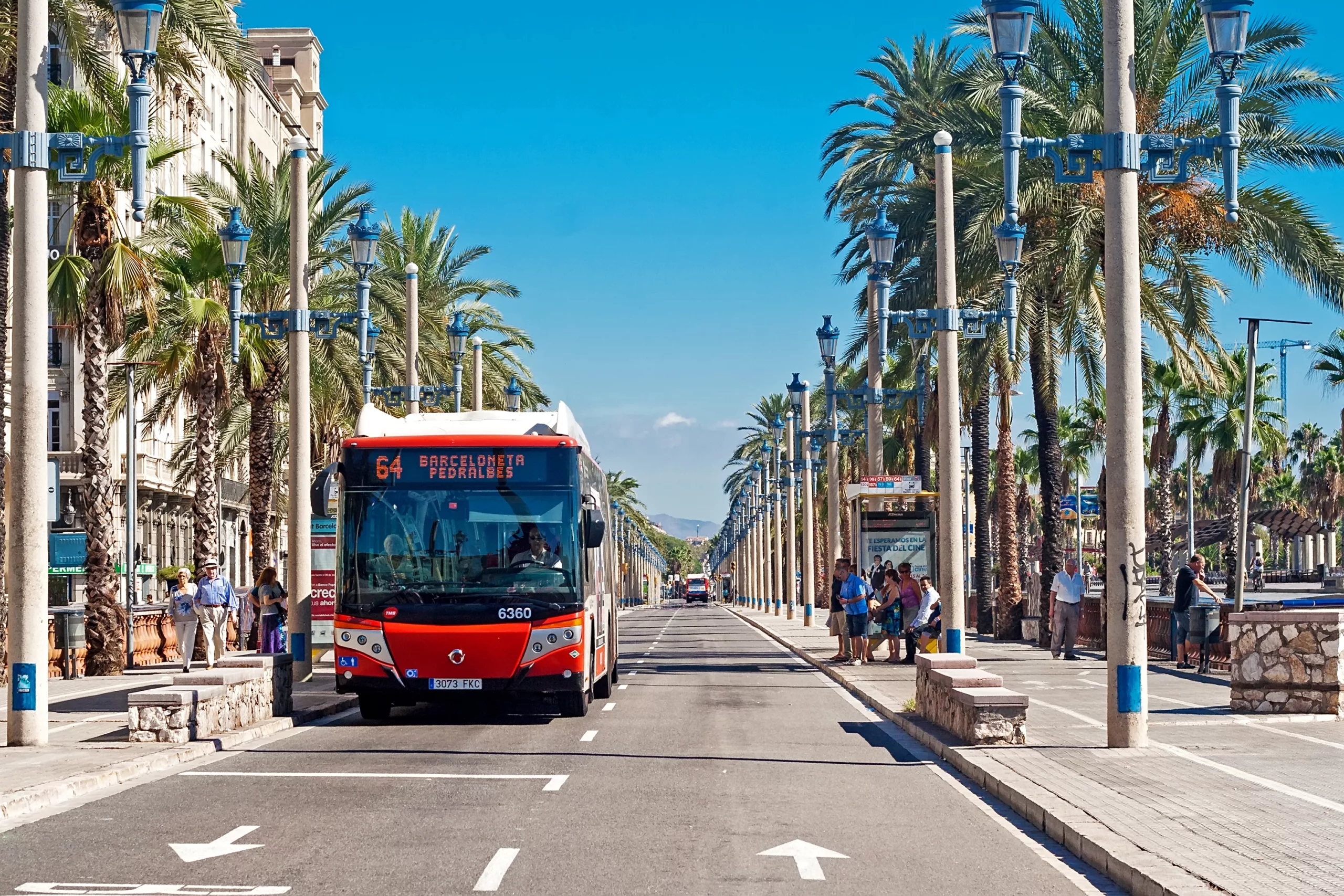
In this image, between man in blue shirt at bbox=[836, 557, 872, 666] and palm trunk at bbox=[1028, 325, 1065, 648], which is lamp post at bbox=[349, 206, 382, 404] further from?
palm trunk at bbox=[1028, 325, 1065, 648]

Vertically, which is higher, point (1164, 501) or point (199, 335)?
point (199, 335)

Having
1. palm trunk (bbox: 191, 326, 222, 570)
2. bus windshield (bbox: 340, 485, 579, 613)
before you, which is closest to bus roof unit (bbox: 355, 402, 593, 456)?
bus windshield (bbox: 340, 485, 579, 613)

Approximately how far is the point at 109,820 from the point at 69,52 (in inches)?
655

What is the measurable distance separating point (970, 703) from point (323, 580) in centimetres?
1491

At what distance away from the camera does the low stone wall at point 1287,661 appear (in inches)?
706

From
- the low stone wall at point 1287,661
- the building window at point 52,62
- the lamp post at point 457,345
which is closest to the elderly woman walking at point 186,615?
the lamp post at point 457,345

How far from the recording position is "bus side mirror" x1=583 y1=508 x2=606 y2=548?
62.0 ft

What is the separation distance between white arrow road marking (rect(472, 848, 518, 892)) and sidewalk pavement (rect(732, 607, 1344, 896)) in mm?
3284

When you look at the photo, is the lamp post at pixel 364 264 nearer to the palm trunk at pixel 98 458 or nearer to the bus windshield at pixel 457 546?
the palm trunk at pixel 98 458

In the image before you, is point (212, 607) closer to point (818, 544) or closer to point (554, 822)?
point (554, 822)

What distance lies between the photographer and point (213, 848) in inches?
393

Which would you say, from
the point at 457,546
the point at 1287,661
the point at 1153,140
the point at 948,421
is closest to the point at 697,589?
the point at 948,421

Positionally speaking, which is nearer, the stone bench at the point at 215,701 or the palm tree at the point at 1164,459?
the stone bench at the point at 215,701

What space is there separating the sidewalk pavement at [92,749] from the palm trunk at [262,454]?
1155 centimetres
